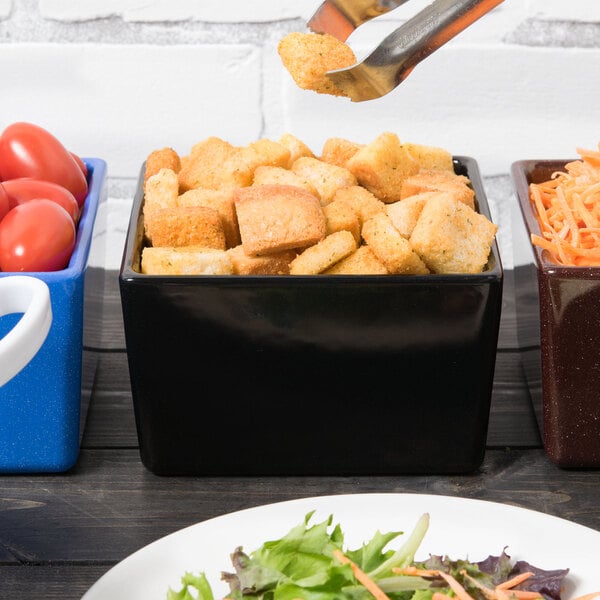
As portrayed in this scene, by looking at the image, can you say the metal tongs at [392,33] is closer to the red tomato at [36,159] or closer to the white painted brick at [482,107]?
the red tomato at [36,159]

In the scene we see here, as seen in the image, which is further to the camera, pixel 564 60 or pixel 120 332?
pixel 564 60

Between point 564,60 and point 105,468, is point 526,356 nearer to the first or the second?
point 105,468

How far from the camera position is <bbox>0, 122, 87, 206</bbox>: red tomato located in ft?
3.54

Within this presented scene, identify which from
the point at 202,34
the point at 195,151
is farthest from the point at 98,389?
the point at 202,34

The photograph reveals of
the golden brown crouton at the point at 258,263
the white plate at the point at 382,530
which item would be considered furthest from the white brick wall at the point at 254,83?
the white plate at the point at 382,530

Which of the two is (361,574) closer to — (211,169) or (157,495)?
(157,495)

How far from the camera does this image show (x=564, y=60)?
1.59m

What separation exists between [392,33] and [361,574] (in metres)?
0.40

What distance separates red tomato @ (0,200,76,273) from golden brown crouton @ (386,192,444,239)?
27 cm

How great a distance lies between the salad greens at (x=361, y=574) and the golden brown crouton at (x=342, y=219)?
10.9 inches

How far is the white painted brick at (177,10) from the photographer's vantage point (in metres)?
1.56

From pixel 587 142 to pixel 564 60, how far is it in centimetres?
13

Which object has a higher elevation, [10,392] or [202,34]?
[202,34]

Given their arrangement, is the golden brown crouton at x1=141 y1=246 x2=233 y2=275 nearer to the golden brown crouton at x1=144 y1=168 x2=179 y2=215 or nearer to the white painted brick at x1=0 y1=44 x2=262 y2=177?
the golden brown crouton at x1=144 y1=168 x2=179 y2=215
